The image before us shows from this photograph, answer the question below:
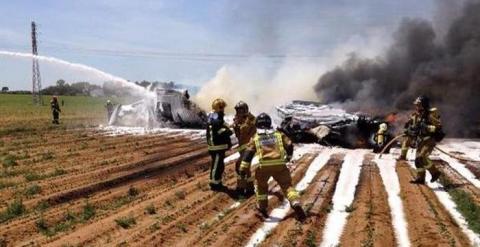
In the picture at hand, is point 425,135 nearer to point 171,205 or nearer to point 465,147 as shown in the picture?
point 171,205

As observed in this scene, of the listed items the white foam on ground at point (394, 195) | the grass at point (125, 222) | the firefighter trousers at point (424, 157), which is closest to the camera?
the white foam on ground at point (394, 195)

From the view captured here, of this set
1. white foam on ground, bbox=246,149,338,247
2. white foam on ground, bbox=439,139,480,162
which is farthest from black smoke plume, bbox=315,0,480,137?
white foam on ground, bbox=246,149,338,247

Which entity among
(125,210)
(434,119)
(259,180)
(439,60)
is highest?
(439,60)

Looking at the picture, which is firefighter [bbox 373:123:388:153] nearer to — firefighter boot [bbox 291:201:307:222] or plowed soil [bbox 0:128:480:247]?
plowed soil [bbox 0:128:480:247]

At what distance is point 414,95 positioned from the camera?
26953 mm

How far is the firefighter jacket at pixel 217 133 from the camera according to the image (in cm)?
999

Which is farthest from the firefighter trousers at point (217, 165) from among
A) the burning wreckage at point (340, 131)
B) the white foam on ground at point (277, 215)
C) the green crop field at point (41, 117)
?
the green crop field at point (41, 117)

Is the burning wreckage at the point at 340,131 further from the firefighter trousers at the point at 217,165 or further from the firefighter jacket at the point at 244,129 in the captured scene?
the firefighter jacket at the point at 244,129

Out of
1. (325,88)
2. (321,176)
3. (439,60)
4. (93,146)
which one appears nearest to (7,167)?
(93,146)

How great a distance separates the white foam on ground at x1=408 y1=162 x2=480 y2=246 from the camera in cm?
740

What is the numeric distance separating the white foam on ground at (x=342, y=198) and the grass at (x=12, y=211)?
4.69m

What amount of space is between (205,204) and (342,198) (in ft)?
8.30

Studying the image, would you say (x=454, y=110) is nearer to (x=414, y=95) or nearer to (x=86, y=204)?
(x=414, y=95)

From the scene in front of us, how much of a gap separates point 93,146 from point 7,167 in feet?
15.8
